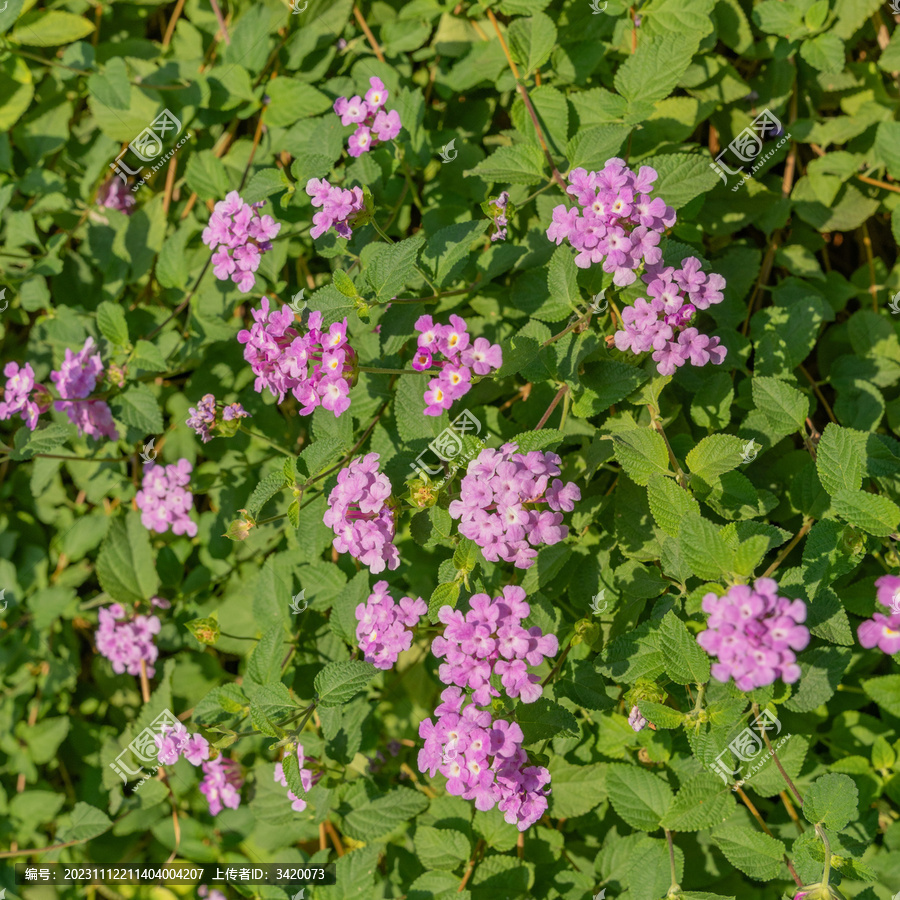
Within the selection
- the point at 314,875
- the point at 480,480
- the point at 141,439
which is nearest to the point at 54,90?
the point at 141,439

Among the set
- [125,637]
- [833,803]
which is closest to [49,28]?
[125,637]

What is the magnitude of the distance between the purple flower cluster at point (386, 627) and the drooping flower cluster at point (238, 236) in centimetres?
105

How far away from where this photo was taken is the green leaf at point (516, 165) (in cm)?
212

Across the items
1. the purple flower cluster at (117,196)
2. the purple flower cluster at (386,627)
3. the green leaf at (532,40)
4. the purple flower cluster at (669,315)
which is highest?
the green leaf at (532,40)

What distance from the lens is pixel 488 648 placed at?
1592 mm

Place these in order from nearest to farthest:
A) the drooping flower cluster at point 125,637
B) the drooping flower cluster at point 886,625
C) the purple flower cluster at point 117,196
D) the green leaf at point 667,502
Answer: the drooping flower cluster at point 886,625 → the green leaf at point 667,502 → the drooping flower cluster at point 125,637 → the purple flower cluster at point 117,196

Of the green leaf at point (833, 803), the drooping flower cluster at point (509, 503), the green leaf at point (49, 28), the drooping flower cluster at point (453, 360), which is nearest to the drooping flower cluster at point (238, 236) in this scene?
the drooping flower cluster at point (453, 360)

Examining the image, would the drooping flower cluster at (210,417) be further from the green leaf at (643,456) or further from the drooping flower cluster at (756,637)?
the drooping flower cluster at (756,637)

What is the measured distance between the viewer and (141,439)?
2945 mm

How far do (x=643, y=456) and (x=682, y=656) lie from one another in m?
0.49

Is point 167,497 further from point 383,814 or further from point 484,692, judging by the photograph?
point 484,692

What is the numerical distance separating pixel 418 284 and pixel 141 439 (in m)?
1.43

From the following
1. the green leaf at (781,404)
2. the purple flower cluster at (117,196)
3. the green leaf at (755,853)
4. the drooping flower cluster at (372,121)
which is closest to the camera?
the green leaf at (755,853)

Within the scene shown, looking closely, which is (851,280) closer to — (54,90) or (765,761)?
(765,761)
